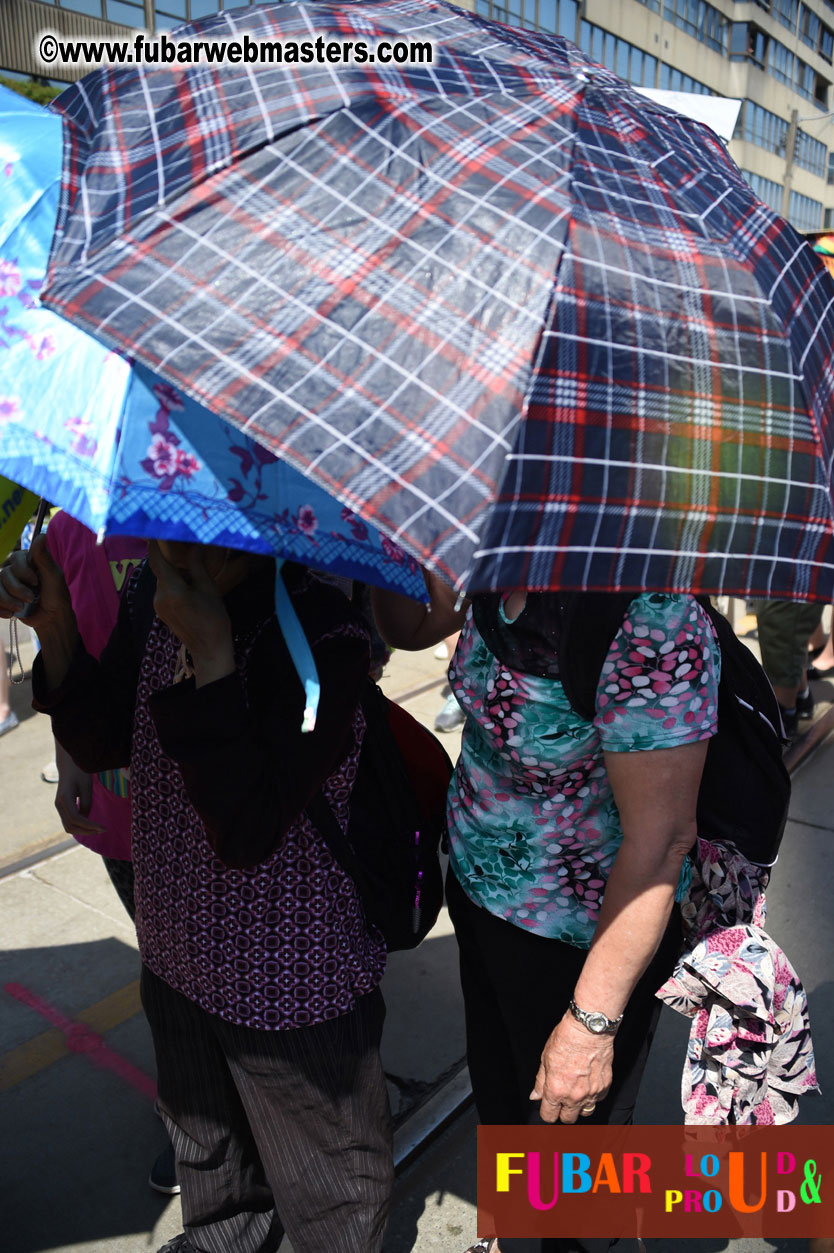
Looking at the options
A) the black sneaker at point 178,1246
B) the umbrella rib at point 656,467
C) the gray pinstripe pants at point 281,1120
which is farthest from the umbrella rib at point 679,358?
the black sneaker at point 178,1246

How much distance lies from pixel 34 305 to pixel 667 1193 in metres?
2.30

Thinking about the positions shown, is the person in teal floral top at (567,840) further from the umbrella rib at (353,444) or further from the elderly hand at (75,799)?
the elderly hand at (75,799)

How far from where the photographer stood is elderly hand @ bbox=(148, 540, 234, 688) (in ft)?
5.04

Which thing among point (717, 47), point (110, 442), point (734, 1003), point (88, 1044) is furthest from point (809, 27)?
point (110, 442)

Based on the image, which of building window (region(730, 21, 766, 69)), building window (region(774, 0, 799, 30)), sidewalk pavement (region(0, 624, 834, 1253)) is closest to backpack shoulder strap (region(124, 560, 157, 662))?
sidewalk pavement (region(0, 624, 834, 1253))

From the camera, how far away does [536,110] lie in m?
1.28

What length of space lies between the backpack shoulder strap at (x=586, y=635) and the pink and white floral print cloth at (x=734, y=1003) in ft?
1.56

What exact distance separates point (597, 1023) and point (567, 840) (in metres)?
0.30

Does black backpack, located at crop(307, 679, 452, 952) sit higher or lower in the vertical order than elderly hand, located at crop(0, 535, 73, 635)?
lower

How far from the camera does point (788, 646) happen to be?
17.1 feet

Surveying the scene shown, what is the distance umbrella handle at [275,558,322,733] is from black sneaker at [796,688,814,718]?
14.6 feet

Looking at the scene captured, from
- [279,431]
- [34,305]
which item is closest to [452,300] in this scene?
[279,431]

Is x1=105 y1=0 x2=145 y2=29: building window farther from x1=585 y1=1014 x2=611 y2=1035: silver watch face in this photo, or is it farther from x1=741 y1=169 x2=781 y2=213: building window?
x1=741 y1=169 x2=781 y2=213: building window

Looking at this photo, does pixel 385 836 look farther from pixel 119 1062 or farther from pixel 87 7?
pixel 87 7
